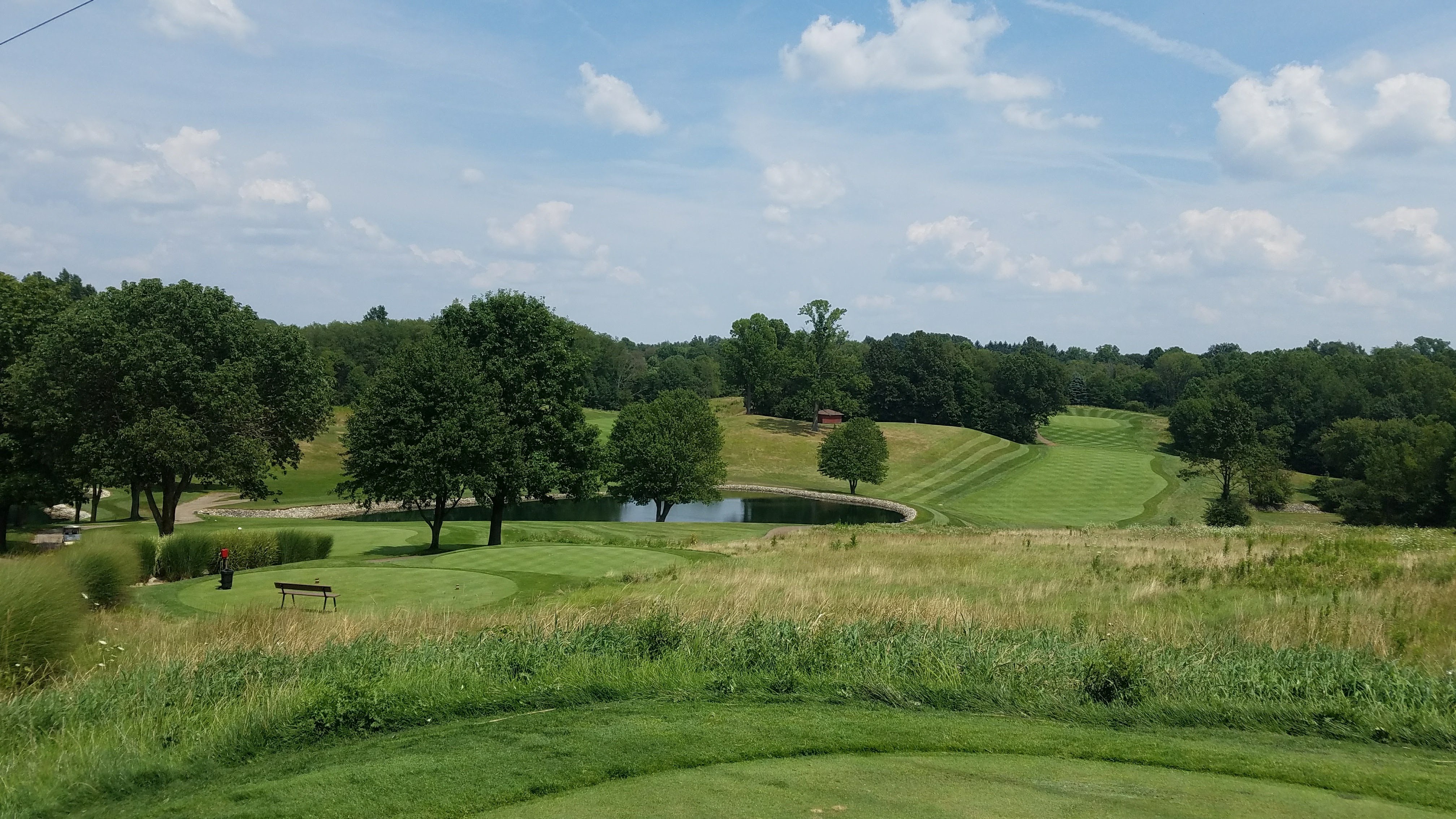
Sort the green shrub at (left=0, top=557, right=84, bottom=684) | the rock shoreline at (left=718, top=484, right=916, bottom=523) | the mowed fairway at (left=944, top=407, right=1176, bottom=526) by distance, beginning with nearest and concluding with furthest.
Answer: the green shrub at (left=0, top=557, right=84, bottom=684)
the mowed fairway at (left=944, top=407, right=1176, bottom=526)
the rock shoreline at (left=718, top=484, right=916, bottom=523)

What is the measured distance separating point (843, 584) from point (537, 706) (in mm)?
11789

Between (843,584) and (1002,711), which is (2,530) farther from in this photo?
(1002,711)

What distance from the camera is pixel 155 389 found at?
3641 centimetres

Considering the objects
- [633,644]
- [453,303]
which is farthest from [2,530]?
[633,644]

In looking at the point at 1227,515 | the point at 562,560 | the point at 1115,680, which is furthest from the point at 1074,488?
the point at 1115,680

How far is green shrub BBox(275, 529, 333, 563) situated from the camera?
93.8 feet

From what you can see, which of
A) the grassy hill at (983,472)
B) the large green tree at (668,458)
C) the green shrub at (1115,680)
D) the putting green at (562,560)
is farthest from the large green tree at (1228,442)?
the green shrub at (1115,680)

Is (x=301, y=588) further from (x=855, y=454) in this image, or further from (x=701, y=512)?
(x=855, y=454)

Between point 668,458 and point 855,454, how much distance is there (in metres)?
26.1

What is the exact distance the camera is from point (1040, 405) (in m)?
121

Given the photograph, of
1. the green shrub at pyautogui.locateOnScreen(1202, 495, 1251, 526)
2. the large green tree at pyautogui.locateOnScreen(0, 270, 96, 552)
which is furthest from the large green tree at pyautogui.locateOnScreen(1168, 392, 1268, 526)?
the large green tree at pyautogui.locateOnScreen(0, 270, 96, 552)

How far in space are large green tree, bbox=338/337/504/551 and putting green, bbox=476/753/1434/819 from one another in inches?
1069

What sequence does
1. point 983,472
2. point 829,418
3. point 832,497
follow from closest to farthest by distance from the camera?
point 832,497, point 983,472, point 829,418

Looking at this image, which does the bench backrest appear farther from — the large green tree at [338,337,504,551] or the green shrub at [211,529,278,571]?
the large green tree at [338,337,504,551]
